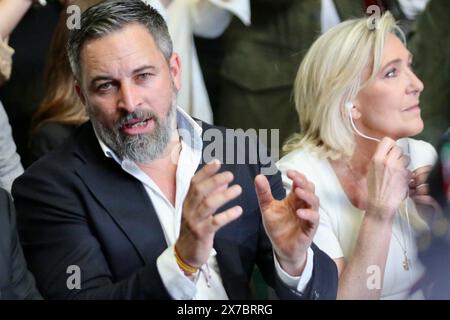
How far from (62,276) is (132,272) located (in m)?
0.10

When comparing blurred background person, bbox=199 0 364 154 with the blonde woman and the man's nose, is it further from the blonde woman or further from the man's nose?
the man's nose

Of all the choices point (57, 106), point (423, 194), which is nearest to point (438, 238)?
point (423, 194)

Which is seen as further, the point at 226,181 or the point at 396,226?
the point at 396,226

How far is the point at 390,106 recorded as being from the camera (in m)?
1.39

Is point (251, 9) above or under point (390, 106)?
above

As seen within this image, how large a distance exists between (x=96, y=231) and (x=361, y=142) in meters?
0.48

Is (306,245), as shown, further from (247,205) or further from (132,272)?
(132,272)

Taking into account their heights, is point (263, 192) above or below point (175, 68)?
below

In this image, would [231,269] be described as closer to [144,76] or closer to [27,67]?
[144,76]

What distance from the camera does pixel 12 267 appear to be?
3.91ft

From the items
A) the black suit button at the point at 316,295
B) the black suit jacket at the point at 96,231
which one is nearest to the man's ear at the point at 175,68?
the black suit jacket at the point at 96,231

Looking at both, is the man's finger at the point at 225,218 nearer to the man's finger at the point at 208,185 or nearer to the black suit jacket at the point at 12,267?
the man's finger at the point at 208,185

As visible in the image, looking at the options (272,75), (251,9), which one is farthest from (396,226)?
(251,9)

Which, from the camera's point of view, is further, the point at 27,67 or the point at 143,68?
the point at 27,67
